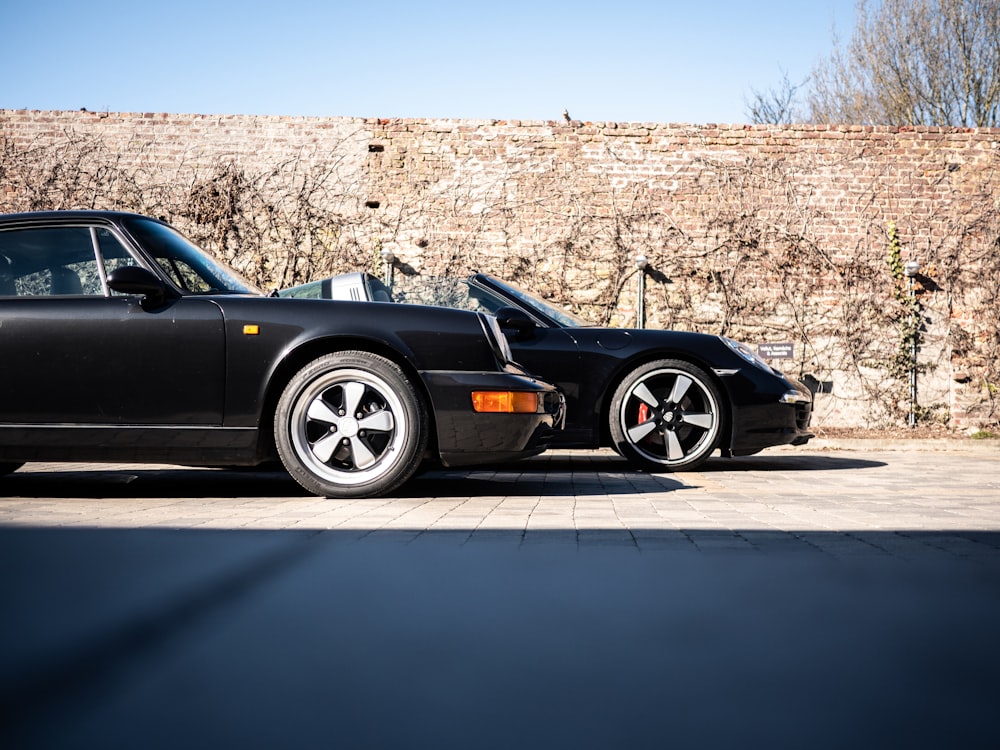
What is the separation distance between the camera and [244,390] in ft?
16.7

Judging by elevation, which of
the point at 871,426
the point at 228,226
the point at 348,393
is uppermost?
the point at 228,226

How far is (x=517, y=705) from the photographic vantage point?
1868 millimetres

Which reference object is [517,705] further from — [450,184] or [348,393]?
[450,184]

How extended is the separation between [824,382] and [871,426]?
827 mm

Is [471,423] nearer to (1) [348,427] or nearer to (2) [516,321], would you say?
(1) [348,427]

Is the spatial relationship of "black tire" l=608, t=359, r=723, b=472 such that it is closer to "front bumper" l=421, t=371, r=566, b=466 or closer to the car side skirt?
"front bumper" l=421, t=371, r=566, b=466

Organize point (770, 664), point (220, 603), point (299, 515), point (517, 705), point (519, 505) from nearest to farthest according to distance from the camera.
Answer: point (517, 705) → point (770, 664) → point (220, 603) → point (299, 515) → point (519, 505)

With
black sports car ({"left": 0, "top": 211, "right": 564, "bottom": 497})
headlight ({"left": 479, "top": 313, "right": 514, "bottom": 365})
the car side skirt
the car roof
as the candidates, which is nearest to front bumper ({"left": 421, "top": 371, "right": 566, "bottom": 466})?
black sports car ({"left": 0, "top": 211, "right": 564, "bottom": 497})

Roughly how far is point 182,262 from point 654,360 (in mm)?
3320

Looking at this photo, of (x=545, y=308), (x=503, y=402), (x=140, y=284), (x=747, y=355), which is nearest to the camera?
(x=140, y=284)

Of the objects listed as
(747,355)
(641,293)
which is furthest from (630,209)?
(747,355)

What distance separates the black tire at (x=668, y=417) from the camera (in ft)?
23.4

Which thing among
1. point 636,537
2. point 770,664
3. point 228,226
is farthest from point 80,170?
point 770,664

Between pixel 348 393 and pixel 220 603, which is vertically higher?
pixel 348 393
